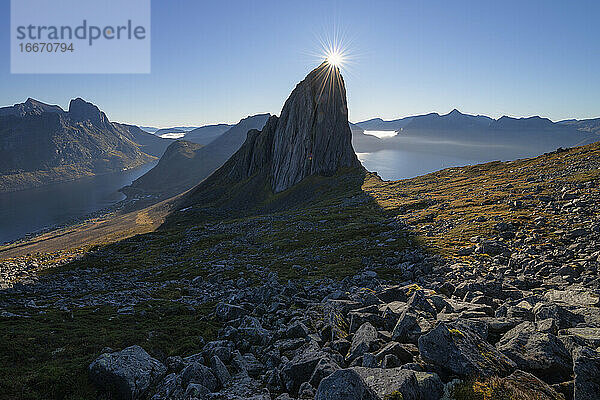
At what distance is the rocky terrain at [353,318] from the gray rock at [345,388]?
1.4 inches

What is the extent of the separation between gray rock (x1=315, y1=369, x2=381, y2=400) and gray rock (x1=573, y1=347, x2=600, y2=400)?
5.15 m

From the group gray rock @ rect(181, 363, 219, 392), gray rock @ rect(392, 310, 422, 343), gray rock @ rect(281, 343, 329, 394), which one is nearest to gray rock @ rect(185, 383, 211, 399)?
gray rock @ rect(181, 363, 219, 392)

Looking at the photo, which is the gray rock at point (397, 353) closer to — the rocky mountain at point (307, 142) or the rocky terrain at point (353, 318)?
the rocky terrain at point (353, 318)

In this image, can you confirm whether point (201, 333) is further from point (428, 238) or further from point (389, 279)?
point (428, 238)

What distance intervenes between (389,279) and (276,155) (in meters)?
120

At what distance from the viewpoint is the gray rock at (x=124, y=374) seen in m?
11.2

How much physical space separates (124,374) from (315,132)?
12007cm

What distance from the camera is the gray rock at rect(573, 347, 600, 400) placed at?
7.14m

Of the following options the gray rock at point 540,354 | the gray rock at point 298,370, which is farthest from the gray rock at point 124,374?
the gray rock at point 540,354

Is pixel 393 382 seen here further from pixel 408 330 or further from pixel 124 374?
pixel 124 374

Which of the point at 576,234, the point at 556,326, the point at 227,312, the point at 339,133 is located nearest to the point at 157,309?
the point at 227,312

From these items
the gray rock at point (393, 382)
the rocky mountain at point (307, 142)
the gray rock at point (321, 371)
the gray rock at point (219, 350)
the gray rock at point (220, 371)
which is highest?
the rocky mountain at point (307, 142)

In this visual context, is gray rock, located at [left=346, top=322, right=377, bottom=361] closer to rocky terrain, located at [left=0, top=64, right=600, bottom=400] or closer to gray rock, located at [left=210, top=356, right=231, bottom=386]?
rocky terrain, located at [left=0, top=64, right=600, bottom=400]

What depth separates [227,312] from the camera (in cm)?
1862
